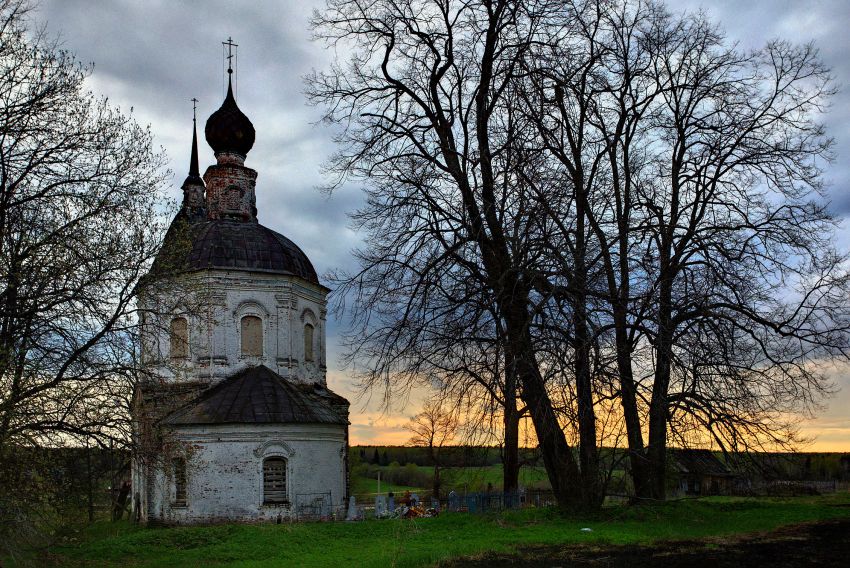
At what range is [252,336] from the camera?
26.5 metres

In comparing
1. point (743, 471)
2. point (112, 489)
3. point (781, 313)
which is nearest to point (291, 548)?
point (112, 489)

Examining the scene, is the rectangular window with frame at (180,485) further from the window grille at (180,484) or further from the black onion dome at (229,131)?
the black onion dome at (229,131)

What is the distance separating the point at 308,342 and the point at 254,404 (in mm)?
4921

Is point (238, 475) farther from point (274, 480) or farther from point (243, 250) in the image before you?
point (243, 250)

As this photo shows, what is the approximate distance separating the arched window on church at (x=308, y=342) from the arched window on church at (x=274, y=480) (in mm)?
5226

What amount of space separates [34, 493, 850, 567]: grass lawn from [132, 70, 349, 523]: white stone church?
139 inches

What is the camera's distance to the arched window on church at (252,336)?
26.4 m

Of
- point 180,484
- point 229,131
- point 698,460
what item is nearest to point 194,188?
point 229,131

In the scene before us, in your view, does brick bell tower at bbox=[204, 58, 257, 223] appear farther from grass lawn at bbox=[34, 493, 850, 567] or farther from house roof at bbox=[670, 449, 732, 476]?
house roof at bbox=[670, 449, 732, 476]

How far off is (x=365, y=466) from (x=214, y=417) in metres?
39.6

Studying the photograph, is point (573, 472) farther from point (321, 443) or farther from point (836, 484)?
point (836, 484)

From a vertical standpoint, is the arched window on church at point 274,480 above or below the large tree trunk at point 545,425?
below

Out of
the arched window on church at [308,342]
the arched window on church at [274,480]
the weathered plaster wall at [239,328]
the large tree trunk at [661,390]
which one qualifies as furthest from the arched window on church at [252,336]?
the large tree trunk at [661,390]

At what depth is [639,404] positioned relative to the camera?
49.2ft
